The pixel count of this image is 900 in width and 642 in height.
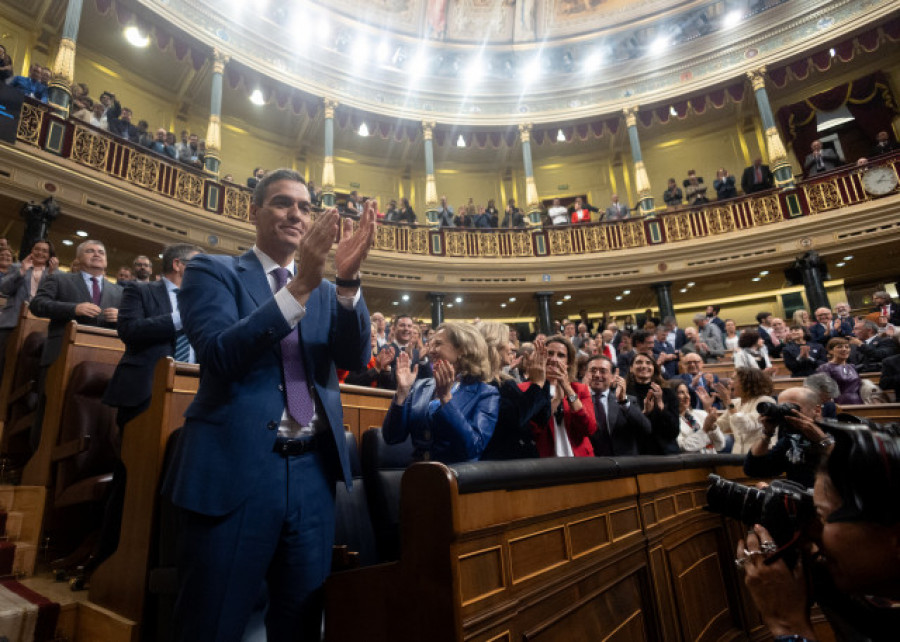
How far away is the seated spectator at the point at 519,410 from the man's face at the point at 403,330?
214cm

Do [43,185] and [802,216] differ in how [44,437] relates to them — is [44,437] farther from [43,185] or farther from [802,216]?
[802,216]

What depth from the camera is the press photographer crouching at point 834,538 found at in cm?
71

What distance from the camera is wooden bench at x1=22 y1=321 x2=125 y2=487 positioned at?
2.26 m

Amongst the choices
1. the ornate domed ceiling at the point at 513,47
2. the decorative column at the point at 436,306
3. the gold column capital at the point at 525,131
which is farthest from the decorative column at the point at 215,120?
the gold column capital at the point at 525,131

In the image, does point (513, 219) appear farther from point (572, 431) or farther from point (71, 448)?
point (71, 448)

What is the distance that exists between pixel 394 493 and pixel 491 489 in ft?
3.36

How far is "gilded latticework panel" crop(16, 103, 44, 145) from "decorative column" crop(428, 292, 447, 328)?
6.67m

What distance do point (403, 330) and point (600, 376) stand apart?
2090 millimetres

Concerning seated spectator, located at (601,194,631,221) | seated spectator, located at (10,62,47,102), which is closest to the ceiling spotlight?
seated spectator, located at (10,62,47,102)

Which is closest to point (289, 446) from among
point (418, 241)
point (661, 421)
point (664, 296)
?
point (661, 421)

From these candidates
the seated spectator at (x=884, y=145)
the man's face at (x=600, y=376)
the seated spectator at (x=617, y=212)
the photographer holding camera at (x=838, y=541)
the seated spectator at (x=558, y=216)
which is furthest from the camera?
the seated spectator at (x=558, y=216)

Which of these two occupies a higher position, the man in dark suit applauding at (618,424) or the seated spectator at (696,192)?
the seated spectator at (696,192)

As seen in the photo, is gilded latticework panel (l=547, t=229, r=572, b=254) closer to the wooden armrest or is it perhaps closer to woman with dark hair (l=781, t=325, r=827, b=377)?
woman with dark hair (l=781, t=325, r=827, b=377)

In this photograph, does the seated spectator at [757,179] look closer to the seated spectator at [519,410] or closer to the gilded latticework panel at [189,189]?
the seated spectator at [519,410]
